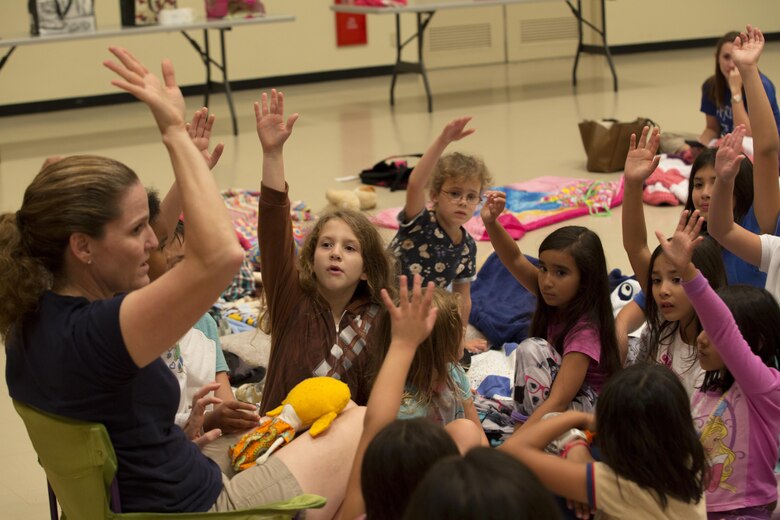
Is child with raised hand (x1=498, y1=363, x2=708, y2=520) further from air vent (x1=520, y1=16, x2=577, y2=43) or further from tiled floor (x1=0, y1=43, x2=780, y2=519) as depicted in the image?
air vent (x1=520, y1=16, x2=577, y2=43)

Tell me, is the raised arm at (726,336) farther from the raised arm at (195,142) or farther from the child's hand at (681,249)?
the raised arm at (195,142)

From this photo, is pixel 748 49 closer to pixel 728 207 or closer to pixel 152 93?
pixel 728 207

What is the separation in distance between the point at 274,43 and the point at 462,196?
709cm

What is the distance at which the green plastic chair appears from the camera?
1798 millimetres

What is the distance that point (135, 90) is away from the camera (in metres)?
1.78

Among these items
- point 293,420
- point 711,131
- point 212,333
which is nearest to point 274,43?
point 711,131

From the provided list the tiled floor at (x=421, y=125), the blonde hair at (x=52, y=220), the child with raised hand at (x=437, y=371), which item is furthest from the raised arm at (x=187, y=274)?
the tiled floor at (x=421, y=125)

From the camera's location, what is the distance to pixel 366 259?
2.75 m

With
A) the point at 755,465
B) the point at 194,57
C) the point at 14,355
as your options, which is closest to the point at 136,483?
the point at 14,355

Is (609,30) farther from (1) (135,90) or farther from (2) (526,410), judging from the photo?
(1) (135,90)

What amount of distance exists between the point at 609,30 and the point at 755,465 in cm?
1008

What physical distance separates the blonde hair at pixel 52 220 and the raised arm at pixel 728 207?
160 centimetres

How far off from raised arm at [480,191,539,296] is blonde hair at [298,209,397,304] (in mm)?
417

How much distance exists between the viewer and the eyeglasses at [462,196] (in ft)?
12.4
